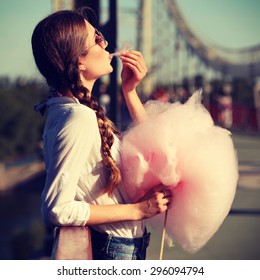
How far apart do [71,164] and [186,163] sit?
0.31 metres

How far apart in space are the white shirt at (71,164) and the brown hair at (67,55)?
0.11 ft

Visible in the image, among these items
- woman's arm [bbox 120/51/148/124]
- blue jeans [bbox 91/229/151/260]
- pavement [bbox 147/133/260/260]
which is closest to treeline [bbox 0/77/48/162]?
pavement [bbox 147/133/260/260]

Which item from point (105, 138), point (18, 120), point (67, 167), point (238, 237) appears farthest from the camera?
point (18, 120)

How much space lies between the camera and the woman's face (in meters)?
1.62

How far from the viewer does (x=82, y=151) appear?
4.86ft

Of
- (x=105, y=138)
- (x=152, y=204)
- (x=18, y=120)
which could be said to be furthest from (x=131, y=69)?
(x=18, y=120)

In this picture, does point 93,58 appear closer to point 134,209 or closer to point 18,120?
point 134,209

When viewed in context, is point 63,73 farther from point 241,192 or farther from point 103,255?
point 241,192

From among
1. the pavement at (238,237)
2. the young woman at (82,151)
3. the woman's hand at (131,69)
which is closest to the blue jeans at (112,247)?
the young woman at (82,151)

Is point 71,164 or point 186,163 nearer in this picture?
point 71,164

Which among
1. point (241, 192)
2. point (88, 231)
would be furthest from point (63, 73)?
point (241, 192)

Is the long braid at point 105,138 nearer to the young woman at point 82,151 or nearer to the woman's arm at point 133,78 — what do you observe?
the young woman at point 82,151

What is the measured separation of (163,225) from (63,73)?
1.69 ft
